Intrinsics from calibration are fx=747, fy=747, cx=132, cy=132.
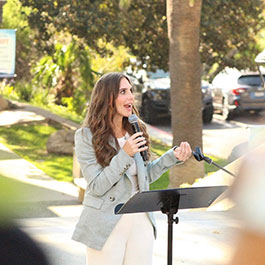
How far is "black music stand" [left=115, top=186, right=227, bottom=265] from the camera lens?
11.5 ft

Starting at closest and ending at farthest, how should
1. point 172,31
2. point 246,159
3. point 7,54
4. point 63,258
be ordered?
point 246,159 → point 63,258 → point 172,31 → point 7,54

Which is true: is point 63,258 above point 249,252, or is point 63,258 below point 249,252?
below

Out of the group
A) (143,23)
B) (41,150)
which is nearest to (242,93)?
(143,23)

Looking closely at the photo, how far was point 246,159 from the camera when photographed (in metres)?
3.29

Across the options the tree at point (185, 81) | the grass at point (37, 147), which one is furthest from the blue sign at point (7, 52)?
the tree at point (185, 81)

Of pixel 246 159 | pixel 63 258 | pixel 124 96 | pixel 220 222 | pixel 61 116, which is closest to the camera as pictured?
pixel 246 159

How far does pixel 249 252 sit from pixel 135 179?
0.82 meters

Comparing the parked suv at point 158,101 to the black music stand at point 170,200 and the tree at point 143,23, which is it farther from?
the black music stand at point 170,200

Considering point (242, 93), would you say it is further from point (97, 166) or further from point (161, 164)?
point (97, 166)

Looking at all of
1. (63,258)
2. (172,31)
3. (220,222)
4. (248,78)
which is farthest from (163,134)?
(63,258)

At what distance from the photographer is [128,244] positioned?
3873 mm

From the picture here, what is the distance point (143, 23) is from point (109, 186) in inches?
615

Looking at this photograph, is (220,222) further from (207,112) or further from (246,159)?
(207,112)

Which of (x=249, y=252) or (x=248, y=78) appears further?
(x=248, y=78)
